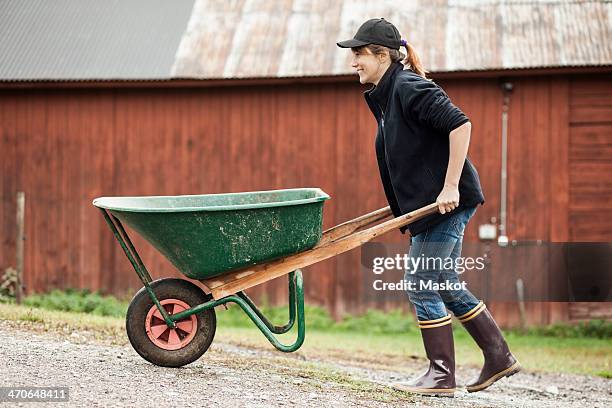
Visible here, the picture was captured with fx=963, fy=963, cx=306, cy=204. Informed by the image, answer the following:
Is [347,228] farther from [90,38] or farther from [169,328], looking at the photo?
[90,38]

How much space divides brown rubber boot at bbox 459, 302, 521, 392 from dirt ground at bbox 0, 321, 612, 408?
20 centimetres

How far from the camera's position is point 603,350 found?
943cm

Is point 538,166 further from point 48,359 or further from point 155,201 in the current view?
point 48,359

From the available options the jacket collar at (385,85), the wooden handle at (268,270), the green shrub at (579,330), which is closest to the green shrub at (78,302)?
the green shrub at (579,330)

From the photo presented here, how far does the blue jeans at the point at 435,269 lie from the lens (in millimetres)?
5273

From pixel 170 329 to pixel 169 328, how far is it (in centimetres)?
1

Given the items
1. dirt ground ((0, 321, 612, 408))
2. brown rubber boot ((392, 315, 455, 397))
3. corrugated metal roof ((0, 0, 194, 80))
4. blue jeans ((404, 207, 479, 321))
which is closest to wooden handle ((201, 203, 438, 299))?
blue jeans ((404, 207, 479, 321))

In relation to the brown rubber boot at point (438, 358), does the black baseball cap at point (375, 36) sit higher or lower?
higher

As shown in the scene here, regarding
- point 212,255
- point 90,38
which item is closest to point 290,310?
point 212,255

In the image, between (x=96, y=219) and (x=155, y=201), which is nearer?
(x=155, y=201)

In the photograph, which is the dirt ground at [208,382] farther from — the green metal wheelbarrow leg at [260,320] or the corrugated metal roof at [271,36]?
the corrugated metal roof at [271,36]

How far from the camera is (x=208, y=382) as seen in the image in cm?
529

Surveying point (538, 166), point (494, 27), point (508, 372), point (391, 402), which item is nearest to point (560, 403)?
point (508, 372)

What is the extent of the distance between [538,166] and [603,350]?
222 centimetres
